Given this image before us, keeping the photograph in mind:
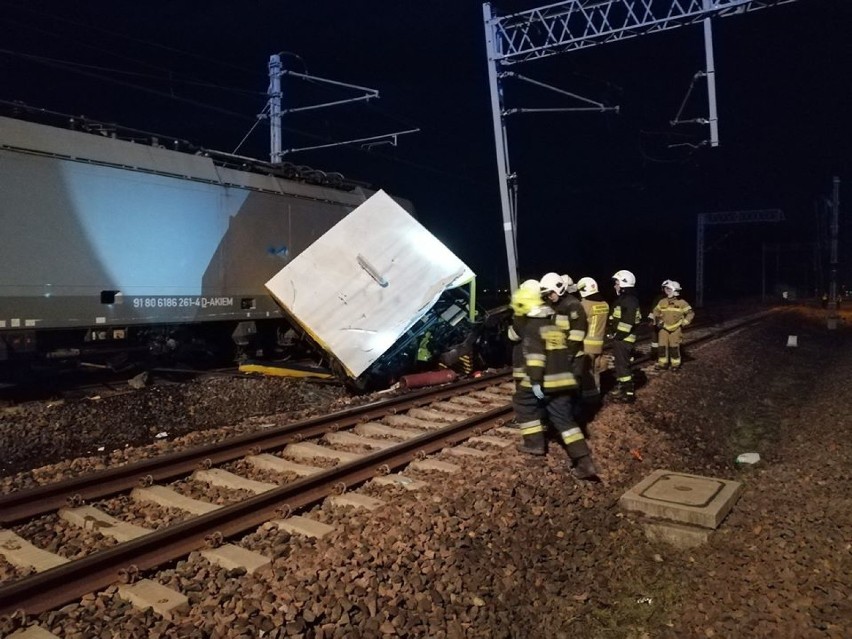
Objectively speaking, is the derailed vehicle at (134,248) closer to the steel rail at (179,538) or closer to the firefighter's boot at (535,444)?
the steel rail at (179,538)

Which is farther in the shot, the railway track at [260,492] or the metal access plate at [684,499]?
the metal access plate at [684,499]

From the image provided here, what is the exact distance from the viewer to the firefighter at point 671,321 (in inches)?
461

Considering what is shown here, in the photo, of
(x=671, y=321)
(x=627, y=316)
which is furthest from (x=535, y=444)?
(x=671, y=321)

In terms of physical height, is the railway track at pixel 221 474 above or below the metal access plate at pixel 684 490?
above

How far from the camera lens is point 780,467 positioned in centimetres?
688

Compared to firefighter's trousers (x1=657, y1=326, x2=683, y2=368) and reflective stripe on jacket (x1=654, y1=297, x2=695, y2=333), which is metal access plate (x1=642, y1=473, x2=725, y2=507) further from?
firefighter's trousers (x1=657, y1=326, x2=683, y2=368)

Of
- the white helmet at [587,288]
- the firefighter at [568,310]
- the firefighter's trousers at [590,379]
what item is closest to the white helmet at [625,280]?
the white helmet at [587,288]

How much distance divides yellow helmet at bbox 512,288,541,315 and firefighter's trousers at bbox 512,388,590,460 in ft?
2.55

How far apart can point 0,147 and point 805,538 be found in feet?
33.8

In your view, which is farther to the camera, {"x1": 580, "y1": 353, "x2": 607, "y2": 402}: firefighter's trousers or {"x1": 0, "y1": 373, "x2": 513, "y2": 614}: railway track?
{"x1": 580, "y1": 353, "x2": 607, "y2": 402}: firefighter's trousers

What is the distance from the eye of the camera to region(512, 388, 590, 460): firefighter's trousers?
6043mm

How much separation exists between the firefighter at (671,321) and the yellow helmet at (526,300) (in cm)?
641

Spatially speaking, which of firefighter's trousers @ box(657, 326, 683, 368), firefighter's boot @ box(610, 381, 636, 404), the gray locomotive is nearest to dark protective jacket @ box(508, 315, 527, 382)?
firefighter's boot @ box(610, 381, 636, 404)

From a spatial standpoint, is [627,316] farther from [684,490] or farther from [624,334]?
[684,490]
